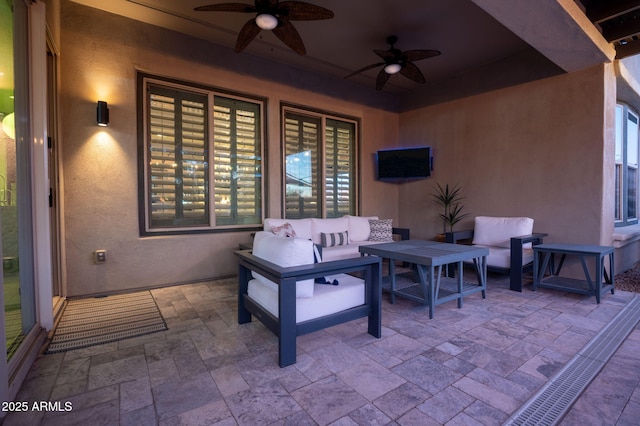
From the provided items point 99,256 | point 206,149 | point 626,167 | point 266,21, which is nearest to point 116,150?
point 206,149

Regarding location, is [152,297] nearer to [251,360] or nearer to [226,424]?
[251,360]

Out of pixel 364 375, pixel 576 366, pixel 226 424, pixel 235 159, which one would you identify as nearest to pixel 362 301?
pixel 364 375

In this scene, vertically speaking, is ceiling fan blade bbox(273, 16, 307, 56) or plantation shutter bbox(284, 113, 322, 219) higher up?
ceiling fan blade bbox(273, 16, 307, 56)

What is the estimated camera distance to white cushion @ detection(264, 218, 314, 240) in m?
4.10

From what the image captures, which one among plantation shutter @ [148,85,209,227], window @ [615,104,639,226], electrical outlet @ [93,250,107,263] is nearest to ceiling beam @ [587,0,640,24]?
window @ [615,104,639,226]

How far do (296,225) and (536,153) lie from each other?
12.6 ft

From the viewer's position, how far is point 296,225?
4316 millimetres

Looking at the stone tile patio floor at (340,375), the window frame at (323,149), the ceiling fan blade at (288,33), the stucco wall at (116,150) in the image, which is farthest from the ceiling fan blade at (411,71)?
the stone tile patio floor at (340,375)

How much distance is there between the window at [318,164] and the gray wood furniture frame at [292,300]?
Answer: 2702mm

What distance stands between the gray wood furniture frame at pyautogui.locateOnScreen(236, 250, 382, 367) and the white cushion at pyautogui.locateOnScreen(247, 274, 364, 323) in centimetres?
4

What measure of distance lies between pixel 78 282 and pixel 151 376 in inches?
93.7

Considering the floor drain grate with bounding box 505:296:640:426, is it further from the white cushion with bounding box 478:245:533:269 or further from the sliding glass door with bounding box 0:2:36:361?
the sliding glass door with bounding box 0:2:36:361

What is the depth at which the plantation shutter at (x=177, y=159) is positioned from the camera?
404cm

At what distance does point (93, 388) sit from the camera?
180cm
